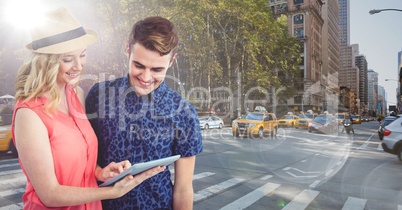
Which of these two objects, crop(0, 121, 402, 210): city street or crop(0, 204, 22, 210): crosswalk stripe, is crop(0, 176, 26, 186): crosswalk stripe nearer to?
crop(0, 121, 402, 210): city street

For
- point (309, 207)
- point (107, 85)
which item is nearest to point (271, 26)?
point (309, 207)

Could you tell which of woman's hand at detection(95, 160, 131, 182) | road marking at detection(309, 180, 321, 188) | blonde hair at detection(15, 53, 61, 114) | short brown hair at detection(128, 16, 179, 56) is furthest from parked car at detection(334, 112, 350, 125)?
blonde hair at detection(15, 53, 61, 114)

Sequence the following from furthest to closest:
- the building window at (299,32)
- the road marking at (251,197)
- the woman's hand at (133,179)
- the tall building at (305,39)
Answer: the building window at (299,32) → the tall building at (305,39) → the road marking at (251,197) → the woman's hand at (133,179)

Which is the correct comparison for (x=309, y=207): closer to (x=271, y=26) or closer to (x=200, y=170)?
(x=200, y=170)

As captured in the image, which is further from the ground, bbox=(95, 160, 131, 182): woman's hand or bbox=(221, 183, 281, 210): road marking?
bbox=(95, 160, 131, 182): woman's hand

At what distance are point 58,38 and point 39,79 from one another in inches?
10.2

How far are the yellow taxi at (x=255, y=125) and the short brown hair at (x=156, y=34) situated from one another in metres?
18.8

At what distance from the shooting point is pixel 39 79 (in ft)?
5.29

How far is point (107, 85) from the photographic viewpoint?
7.19 feet

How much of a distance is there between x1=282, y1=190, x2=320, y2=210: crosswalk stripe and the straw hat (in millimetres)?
5193

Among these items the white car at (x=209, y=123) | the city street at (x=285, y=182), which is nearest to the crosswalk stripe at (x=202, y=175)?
the city street at (x=285, y=182)

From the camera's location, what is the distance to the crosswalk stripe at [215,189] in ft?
21.7

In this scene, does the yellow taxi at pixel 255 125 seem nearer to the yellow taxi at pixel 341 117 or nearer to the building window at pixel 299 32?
the yellow taxi at pixel 341 117

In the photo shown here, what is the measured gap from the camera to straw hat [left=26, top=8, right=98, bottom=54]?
5.44 feet
